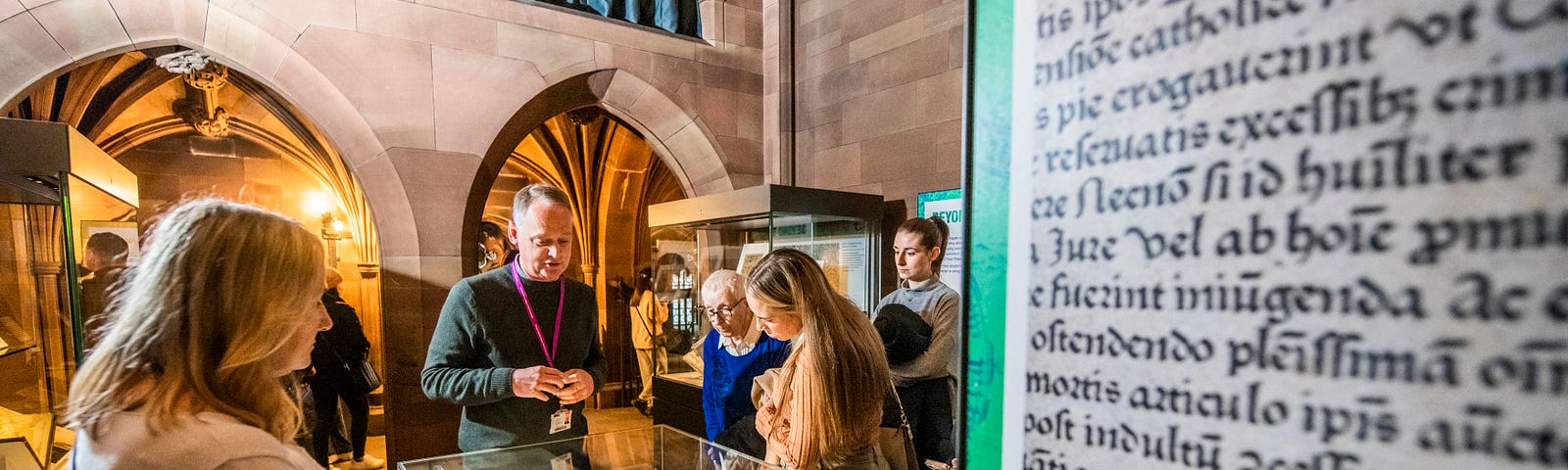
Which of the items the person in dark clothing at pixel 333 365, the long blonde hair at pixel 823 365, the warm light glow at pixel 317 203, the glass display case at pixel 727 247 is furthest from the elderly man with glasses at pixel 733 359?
the warm light glow at pixel 317 203

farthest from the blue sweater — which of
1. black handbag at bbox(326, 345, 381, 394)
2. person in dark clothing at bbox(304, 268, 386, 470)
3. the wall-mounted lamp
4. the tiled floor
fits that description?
the wall-mounted lamp

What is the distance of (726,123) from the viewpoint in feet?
15.5

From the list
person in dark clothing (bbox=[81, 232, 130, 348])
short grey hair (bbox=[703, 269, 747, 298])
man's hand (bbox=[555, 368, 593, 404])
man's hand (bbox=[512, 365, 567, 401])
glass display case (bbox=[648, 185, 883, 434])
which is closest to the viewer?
man's hand (bbox=[512, 365, 567, 401])

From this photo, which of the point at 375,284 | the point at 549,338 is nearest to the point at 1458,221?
the point at 549,338

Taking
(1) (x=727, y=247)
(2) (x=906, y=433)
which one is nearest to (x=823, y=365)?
(2) (x=906, y=433)

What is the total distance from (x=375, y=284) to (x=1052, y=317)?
997cm

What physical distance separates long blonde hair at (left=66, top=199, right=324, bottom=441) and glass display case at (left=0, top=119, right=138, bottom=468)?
136cm

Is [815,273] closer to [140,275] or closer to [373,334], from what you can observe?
[140,275]

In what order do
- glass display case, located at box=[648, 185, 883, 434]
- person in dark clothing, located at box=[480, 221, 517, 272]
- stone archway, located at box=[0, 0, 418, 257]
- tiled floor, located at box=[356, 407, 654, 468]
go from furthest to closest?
person in dark clothing, located at box=[480, 221, 517, 272] < tiled floor, located at box=[356, 407, 654, 468] < glass display case, located at box=[648, 185, 883, 434] < stone archway, located at box=[0, 0, 418, 257]

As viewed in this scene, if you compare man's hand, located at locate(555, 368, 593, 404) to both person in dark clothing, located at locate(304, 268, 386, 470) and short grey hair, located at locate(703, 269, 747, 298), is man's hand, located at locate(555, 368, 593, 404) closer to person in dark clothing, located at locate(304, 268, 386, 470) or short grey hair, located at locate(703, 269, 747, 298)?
short grey hair, located at locate(703, 269, 747, 298)

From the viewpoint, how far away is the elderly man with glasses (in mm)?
2316

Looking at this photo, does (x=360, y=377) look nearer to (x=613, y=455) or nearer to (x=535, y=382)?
(x=535, y=382)

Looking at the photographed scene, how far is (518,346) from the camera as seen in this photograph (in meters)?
2.21

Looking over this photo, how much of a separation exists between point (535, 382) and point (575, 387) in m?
0.17
